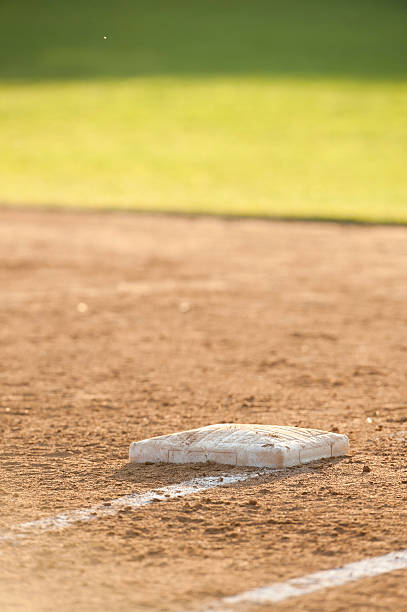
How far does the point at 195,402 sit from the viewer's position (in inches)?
171

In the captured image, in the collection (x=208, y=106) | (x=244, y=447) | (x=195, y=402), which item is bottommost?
(x=244, y=447)

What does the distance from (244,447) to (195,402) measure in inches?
45.5

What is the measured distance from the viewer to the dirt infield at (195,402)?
2.37 m

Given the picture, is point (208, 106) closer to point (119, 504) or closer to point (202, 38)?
point (202, 38)

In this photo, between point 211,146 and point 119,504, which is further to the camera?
point 211,146

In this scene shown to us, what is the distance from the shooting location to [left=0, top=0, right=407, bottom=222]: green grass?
48.8 feet

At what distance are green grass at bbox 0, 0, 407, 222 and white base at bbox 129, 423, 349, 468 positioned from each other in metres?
8.36

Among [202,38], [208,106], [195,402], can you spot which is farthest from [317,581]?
[202,38]

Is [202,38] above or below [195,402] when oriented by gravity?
above

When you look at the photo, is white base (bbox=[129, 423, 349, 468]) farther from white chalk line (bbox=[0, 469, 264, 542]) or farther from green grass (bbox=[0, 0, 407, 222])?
green grass (bbox=[0, 0, 407, 222])

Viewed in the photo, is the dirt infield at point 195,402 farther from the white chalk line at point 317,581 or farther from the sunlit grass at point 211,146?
the sunlit grass at point 211,146

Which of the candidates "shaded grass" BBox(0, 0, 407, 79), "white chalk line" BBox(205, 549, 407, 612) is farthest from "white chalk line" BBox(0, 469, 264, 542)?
"shaded grass" BBox(0, 0, 407, 79)

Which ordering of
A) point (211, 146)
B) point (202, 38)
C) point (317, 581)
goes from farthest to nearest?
1. point (202, 38)
2. point (211, 146)
3. point (317, 581)

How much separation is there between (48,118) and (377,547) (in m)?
19.3
